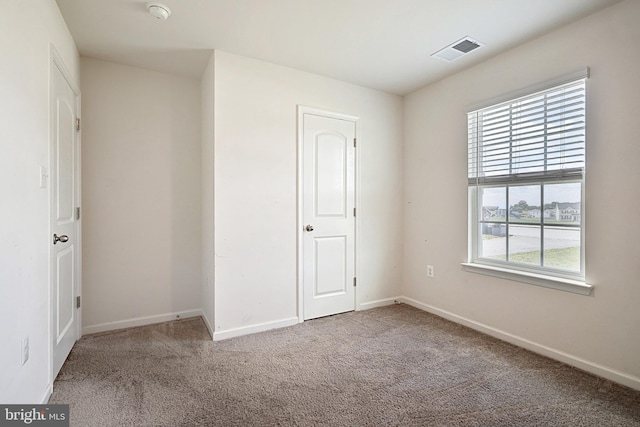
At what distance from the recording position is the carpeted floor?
5.49 feet

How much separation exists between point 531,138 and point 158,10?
2980 mm

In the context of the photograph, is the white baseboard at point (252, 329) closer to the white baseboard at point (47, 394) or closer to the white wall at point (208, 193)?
the white wall at point (208, 193)

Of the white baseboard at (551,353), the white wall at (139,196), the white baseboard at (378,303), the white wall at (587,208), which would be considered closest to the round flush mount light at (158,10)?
the white wall at (139,196)


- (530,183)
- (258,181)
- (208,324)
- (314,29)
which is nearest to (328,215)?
(258,181)

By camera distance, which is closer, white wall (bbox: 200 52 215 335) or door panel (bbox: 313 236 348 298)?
white wall (bbox: 200 52 215 335)

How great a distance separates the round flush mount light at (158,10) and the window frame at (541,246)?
8.78 ft

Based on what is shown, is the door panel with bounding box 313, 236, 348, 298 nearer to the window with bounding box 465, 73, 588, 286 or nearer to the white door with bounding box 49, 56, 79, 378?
the window with bounding box 465, 73, 588, 286

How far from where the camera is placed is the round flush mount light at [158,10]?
2043mm

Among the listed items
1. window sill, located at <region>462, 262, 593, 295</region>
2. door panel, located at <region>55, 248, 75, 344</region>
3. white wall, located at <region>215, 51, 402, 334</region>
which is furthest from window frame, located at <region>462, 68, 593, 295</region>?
door panel, located at <region>55, 248, 75, 344</region>

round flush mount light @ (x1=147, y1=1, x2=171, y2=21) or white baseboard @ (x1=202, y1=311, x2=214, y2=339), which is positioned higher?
round flush mount light @ (x1=147, y1=1, x2=171, y2=21)

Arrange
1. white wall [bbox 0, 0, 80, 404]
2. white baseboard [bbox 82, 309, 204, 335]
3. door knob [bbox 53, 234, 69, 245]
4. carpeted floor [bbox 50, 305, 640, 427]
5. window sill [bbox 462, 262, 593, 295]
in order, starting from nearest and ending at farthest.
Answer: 1. white wall [bbox 0, 0, 80, 404]
2. carpeted floor [bbox 50, 305, 640, 427]
3. door knob [bbox 53, 234, 69, 245]
4. window sill [bbox 462, 262, 593, 295]
5. white baseboard [bbox 82, 309, 204, 335]

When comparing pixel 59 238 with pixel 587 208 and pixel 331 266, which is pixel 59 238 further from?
pixel 587 208

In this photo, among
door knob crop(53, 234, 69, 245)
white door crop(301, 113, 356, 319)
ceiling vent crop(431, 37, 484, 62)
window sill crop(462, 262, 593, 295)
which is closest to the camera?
door knob crop(53, 234, 69, 245)

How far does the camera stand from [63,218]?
2.21 meters
